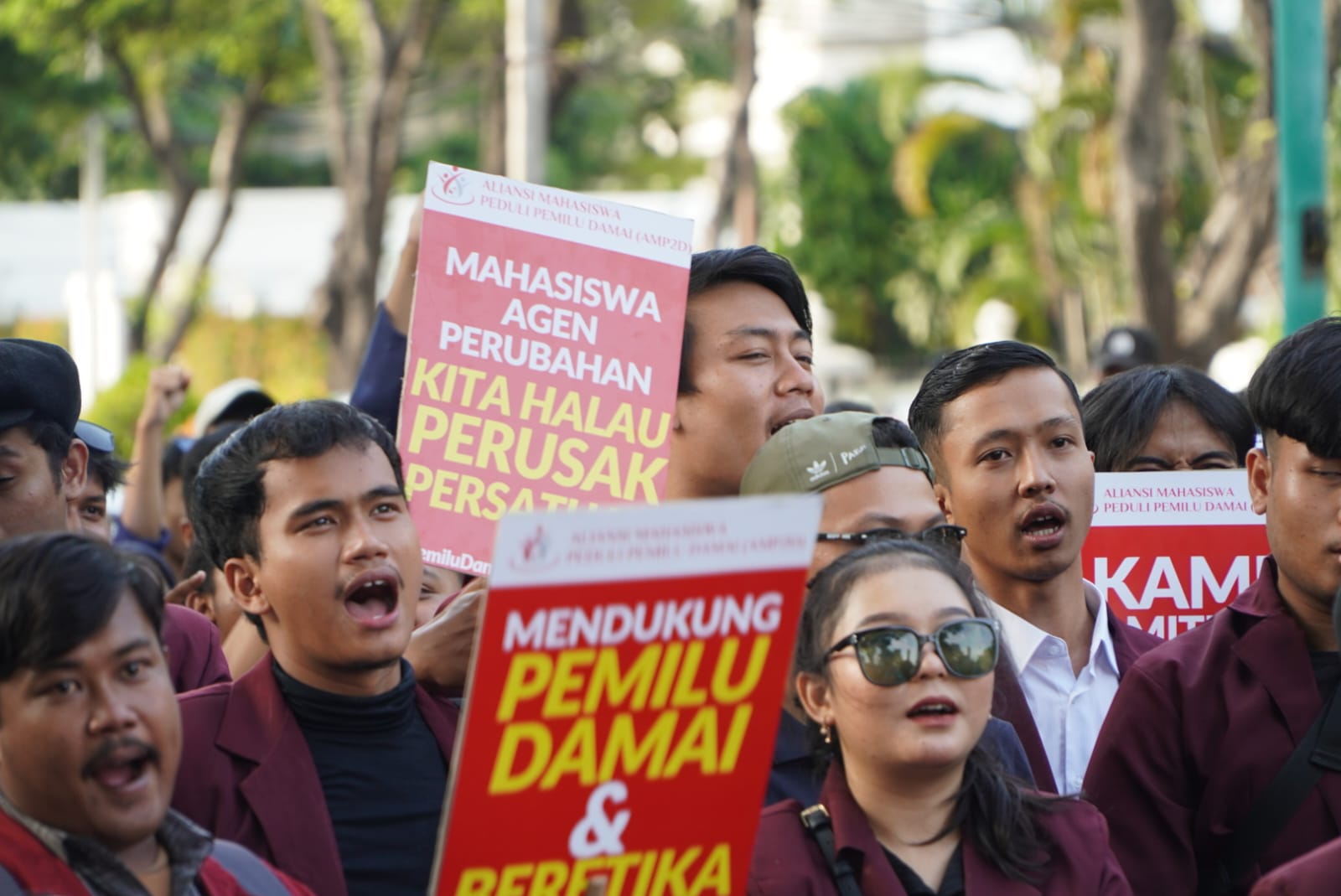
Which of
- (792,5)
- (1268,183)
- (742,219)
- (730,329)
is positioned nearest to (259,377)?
(742,219)

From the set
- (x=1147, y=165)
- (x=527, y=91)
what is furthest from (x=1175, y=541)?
(x=527, y=91)

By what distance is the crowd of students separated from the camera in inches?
111

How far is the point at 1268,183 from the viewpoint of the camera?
10.5m

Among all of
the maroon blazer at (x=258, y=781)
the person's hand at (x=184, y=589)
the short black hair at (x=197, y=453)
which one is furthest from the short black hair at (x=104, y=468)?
the maroon blazer at (x=258, y=781)

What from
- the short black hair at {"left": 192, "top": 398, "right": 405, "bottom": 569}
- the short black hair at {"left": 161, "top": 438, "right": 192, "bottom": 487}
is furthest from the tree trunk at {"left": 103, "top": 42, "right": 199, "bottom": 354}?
the short black hair at {"left": 192, "top": 398, "right": 405, "bottom": 569}

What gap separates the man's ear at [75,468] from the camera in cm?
432

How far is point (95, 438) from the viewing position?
4.90m

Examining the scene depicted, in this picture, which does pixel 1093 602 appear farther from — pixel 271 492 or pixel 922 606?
pixel 271 492

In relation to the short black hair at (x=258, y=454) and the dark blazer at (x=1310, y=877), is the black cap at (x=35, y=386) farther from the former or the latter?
the dark blazer at (x=1310, y=877)

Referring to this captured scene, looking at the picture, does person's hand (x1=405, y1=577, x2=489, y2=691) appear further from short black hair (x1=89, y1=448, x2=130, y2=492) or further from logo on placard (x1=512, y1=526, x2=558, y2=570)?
short black hair (x1=89, y1=448, x2=130, y2=492)

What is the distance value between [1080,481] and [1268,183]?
6930 mm

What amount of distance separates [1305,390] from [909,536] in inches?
29.1

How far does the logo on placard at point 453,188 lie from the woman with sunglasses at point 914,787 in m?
1.41

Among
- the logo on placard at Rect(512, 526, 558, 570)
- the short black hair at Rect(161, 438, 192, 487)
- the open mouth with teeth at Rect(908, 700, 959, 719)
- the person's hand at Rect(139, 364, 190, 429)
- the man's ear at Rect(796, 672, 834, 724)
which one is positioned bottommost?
the open mouth with teeth at Rect(908, 700, 959, 719)
